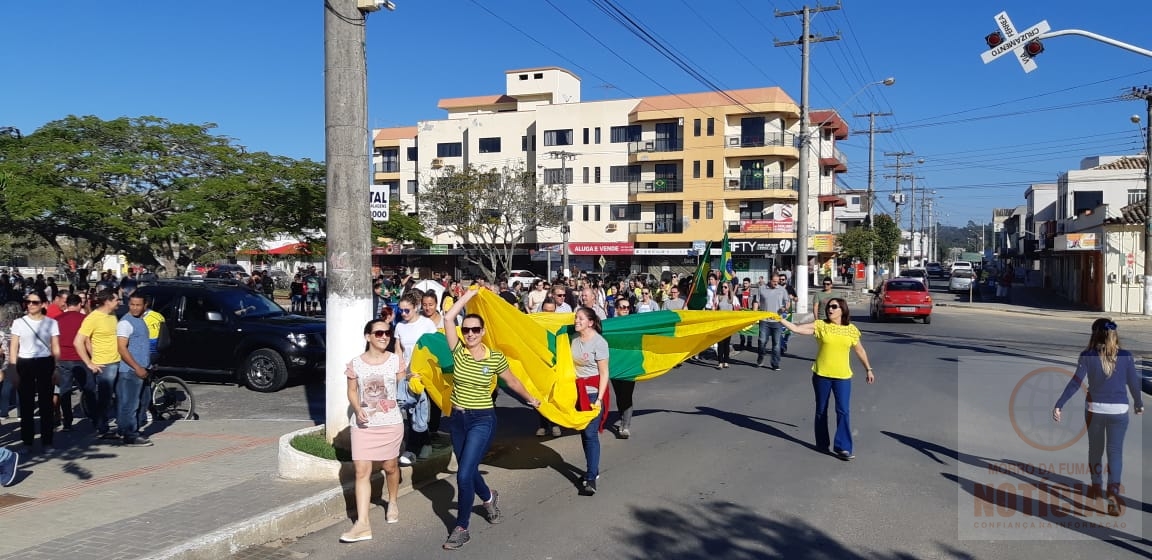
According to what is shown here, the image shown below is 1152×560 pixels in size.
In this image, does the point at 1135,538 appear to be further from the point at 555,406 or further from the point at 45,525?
the point at 45,525

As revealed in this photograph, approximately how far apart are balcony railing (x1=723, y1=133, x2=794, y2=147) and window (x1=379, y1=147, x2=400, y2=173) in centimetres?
2741

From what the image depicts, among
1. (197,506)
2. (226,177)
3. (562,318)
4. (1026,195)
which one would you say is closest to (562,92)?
(226,177)

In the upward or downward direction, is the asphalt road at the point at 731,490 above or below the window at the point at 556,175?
below

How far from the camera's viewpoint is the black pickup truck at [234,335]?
12742 mm

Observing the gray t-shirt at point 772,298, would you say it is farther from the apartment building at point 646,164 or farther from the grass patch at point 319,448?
the apartment building at point 646,164

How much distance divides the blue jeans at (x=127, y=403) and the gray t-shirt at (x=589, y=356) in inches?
201

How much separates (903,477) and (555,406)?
3.31 m

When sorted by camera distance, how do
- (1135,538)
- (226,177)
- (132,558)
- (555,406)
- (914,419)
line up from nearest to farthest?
(132,558), (1135,538), (555,406), (914,419), (226,177)

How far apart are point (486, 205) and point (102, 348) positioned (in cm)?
4382

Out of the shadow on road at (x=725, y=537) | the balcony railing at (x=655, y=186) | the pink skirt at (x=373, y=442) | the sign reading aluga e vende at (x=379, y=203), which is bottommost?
the shadow on road at (x=725, y=537)

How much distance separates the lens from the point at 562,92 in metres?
64.6

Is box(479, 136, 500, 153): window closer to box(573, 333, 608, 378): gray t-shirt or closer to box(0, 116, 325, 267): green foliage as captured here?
box(0, 116, 325, 267): green foliage

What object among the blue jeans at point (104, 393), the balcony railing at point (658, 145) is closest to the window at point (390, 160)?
the balcony railing at point (658, 145)

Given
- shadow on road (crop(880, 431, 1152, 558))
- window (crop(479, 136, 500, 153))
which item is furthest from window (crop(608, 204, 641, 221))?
shadow on road (crop(880, 431, 1152, 558))
